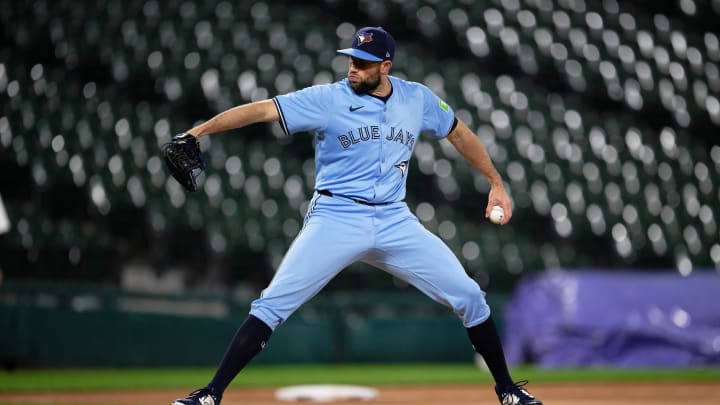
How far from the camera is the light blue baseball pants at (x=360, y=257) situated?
3.35 meters

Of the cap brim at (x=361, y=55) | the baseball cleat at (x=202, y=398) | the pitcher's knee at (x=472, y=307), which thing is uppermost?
the cap brim at (x=361, y=55)

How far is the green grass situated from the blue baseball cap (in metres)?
3.89

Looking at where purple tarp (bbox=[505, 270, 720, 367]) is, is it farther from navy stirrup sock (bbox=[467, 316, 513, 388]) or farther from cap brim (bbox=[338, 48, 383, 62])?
cap brim (bbox=[338, 48, 383, 62])

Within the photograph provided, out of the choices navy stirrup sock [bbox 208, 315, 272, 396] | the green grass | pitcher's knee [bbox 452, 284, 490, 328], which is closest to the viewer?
navy stirrup sock [bbox 208, 315, 272, 396]

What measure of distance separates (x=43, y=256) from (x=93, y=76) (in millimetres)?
2761

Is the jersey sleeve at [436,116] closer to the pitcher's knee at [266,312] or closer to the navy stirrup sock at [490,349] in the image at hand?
the navy stirrup sock at [490,349]

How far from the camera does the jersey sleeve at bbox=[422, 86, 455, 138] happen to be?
3734mm

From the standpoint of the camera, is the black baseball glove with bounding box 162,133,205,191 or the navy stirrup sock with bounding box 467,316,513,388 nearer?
the black baseball glove with bounding box 162,133,205,191

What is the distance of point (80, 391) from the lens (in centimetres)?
634

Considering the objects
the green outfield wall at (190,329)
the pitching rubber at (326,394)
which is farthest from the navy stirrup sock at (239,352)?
the green outfield wall at (190,329)

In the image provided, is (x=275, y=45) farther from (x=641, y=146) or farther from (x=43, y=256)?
(x=641, y=146)

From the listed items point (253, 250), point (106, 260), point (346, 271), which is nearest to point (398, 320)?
point (346, 271)

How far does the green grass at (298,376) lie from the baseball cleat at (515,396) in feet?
11.9

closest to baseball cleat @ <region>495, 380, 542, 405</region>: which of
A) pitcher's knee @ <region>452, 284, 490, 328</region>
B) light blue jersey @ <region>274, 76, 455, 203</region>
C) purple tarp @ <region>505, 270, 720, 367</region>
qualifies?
pitcher's knee @ <region>452, 284, 490, 328</region>
